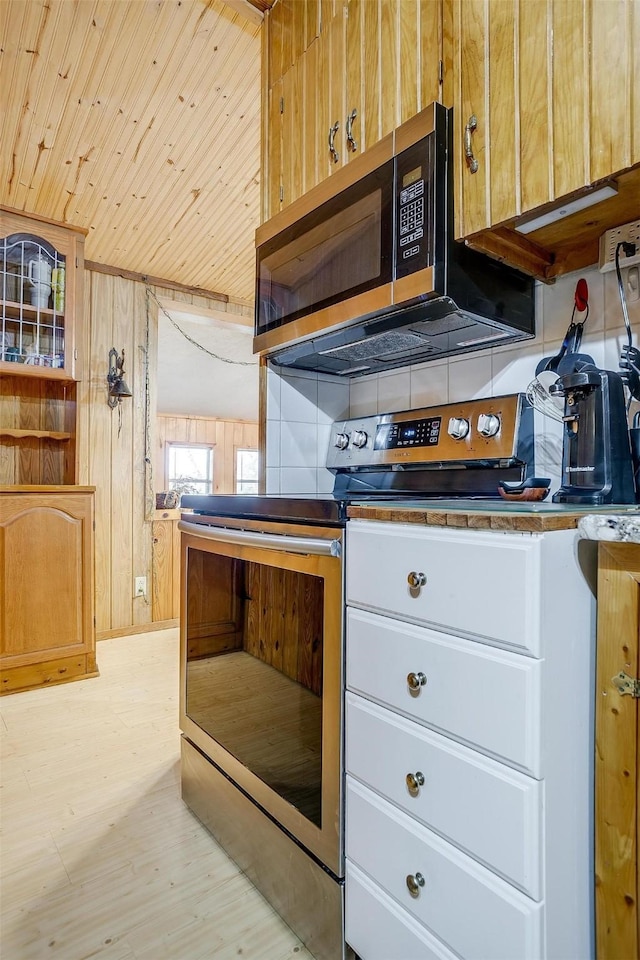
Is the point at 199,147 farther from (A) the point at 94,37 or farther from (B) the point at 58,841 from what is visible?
(B) the point at 58,841

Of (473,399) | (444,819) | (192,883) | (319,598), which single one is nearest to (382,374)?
(473,399)

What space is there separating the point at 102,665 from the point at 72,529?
2.65 ft

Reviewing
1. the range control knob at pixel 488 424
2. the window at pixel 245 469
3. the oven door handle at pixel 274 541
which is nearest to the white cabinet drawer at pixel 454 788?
the oven door handle at pixel 274 541

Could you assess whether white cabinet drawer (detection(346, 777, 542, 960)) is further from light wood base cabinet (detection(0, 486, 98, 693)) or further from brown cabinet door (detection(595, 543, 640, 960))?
light wood base cabinet (detection(0, 486, 98, 693))

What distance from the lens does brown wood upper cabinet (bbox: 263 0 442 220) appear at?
130 centimetres

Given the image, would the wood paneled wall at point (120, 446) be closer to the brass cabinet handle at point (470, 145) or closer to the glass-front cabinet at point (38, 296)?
the glass-front cabinet at point (38, 296)

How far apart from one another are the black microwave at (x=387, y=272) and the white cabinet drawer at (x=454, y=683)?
2.53ft

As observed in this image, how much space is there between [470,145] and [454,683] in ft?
3.58

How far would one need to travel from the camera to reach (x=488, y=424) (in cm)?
139

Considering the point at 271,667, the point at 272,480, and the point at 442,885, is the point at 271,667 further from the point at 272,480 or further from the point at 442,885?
the point at 272,480

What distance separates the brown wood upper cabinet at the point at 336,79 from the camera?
130 centimetres

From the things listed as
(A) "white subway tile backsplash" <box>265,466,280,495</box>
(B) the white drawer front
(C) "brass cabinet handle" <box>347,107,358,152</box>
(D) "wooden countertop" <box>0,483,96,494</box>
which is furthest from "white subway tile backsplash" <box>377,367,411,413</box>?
(D) "wooden countertop" <box>0,483,96,494</box>

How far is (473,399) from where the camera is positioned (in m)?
1.50

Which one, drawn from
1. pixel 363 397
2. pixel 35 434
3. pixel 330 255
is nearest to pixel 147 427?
pixel 35 434
